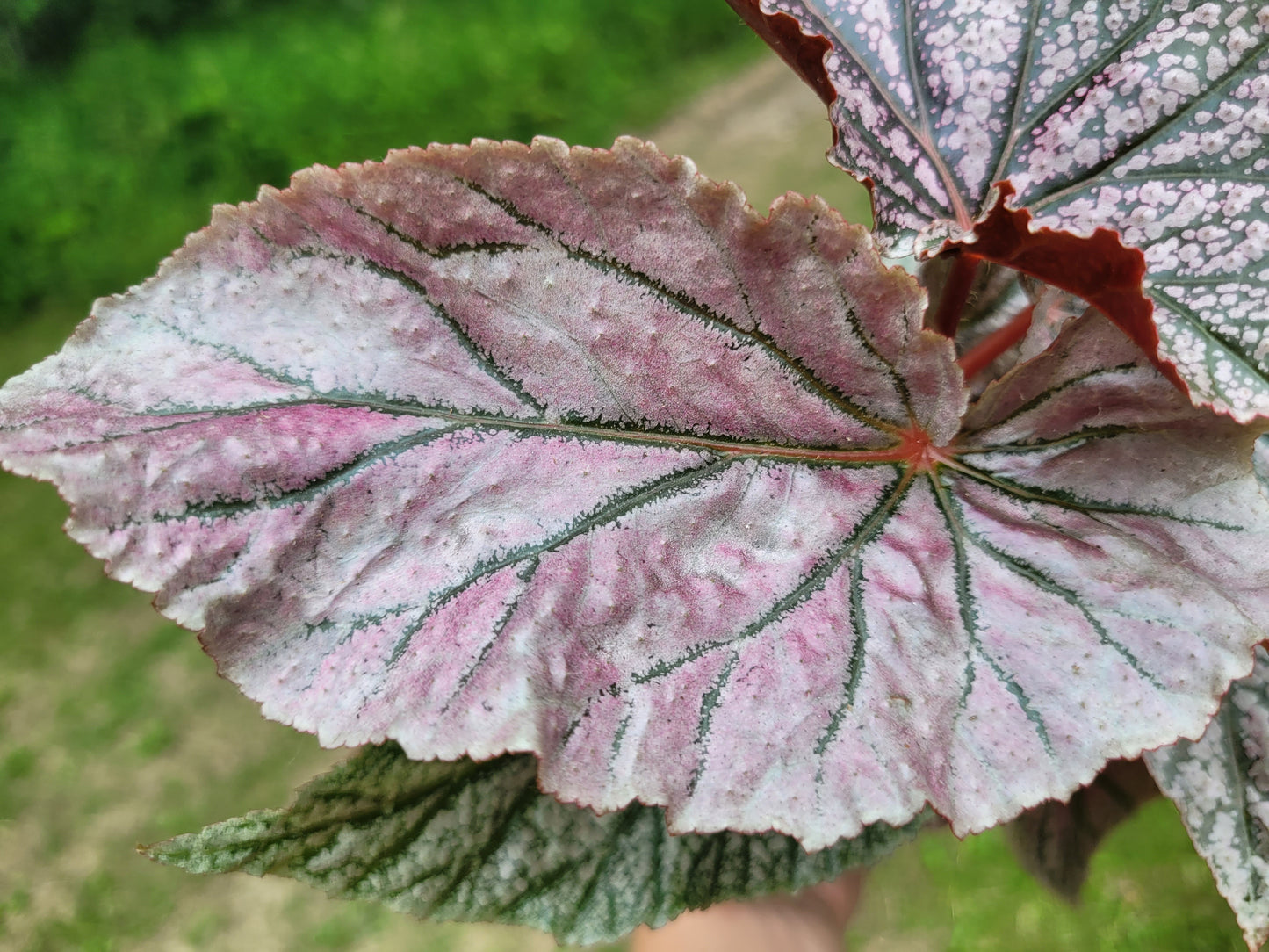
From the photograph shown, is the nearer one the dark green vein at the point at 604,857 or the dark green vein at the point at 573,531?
the dark green vein at the point at 573,531

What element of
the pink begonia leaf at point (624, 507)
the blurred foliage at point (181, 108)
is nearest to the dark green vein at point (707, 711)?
the pink begonia leaf at point (624, 507)

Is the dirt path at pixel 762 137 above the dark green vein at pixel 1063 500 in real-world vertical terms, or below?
above

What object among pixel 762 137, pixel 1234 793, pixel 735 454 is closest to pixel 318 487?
pixel 735 454

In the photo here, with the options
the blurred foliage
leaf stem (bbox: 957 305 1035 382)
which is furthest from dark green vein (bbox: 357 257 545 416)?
the blurred foliage

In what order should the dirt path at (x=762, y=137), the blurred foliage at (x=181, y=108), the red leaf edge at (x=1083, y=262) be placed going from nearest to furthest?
the red leaf edge at (x=1083, y=262) → the blurred foliage at (x=181, y=108) → the dirt path at (x=762, y=137)

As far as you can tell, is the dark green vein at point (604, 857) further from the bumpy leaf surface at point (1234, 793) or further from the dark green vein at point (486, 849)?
the bumpy leaf surface at point (1234, 793)

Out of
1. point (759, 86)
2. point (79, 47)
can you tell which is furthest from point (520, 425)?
point (759, 86)

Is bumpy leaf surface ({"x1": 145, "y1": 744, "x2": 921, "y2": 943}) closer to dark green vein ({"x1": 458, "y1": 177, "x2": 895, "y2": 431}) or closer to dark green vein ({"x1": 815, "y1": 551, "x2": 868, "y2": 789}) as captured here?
dark green vein ({"x1": 815, "y1": 551, "x2": 868, "y2": 789})

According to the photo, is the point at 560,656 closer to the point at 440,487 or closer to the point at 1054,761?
the point at 440,487

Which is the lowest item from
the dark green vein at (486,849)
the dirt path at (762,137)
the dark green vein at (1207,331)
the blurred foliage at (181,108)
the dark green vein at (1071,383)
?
the dark green vein at (486,849)
